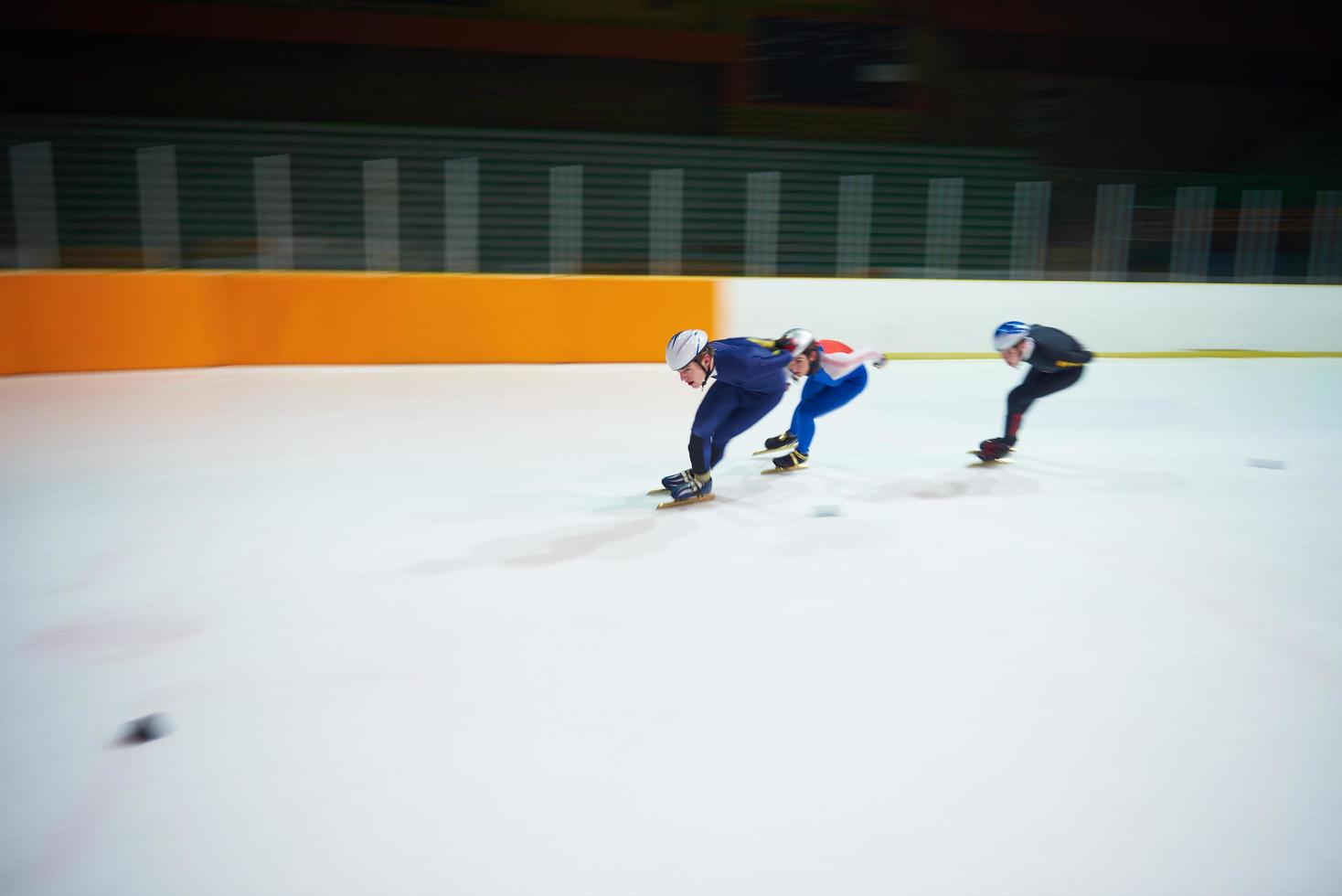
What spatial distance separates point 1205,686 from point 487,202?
11.4 meters

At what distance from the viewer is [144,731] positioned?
110 inches

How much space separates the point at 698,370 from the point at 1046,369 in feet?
8.74

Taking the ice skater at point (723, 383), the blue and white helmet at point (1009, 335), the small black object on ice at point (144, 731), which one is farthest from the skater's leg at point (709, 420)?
the small black object on ice at point (144, 731)

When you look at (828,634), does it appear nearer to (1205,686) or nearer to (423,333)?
(1205,686)

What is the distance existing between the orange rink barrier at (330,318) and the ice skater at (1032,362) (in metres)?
5.35

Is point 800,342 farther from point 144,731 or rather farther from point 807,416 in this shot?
point 144,731

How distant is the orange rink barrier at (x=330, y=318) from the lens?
31.3 feet

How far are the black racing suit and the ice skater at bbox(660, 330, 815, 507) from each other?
5.47 feet

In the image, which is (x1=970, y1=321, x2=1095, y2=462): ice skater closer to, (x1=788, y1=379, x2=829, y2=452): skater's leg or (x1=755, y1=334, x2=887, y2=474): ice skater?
(x1=755, y1=334, x2=887, y2=474): ice skater

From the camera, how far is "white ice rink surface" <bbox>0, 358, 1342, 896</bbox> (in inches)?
91.2

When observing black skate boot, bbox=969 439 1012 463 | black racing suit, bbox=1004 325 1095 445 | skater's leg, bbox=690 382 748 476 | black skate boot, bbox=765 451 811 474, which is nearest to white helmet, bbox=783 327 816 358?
skater's leg, bbox=690 382 748 476

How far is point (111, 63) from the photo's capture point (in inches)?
658

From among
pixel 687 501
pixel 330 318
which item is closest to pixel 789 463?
pixel 687 501

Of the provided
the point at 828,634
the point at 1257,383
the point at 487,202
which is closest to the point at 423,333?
the point at 487,202
